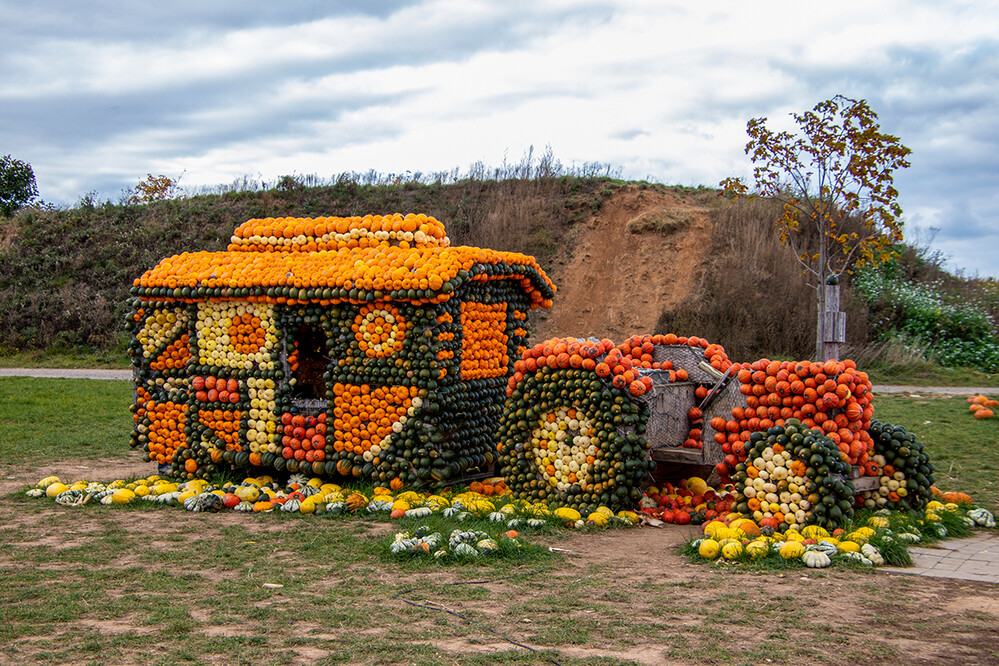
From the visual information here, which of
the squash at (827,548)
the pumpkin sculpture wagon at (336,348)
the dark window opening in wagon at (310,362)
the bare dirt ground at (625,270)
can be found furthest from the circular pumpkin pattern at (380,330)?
the bare dirt ground at (625,270)

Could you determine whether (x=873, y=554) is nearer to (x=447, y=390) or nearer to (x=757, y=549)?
(x=757, y=549)

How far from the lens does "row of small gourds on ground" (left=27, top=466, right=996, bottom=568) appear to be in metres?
6.90

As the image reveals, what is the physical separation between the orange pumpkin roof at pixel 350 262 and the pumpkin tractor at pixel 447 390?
0.08 ft

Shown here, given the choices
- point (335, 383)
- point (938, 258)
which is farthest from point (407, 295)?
point (938, 258)

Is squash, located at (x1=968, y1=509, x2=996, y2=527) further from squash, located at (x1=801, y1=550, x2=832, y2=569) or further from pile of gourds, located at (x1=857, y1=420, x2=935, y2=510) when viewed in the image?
squash, located at (x1=801, y1=550, x2=832, y2=569)

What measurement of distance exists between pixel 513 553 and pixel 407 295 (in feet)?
10.1

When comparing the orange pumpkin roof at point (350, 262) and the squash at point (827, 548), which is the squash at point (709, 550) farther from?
the orange pumpkin roof at point (350, 262)

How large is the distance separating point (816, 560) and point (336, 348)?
5.35 m

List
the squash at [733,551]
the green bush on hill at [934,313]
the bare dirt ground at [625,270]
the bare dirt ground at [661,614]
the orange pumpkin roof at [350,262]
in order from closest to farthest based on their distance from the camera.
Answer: the bare dirt ground at [661,614]
the squash at [733,551]
the orange pumpkin roof at [350,262]
the green bush on hill at [934,313]
the bare dirt ground at [625,270]

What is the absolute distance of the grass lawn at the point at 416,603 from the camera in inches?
195

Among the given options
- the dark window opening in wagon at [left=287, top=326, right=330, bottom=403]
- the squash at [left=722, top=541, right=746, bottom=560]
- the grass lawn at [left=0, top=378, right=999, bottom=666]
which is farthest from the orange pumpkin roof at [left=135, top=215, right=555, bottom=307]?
the squash at [left=722, top=541, right=746, bottom=560]

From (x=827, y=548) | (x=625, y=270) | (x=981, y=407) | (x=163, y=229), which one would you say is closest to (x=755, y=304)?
(x=625, y=270)

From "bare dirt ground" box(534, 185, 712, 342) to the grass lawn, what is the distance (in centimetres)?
→ 1867

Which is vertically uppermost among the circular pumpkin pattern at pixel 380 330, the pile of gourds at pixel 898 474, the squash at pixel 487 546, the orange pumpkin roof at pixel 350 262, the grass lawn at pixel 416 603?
the orange pumpkin roof at pixel 350 262
